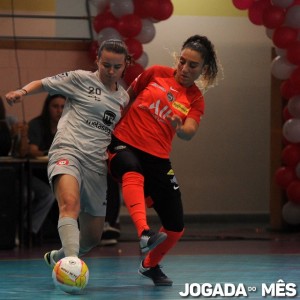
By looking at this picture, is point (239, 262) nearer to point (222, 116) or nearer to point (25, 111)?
point (25, 111)

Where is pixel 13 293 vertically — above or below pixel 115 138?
below

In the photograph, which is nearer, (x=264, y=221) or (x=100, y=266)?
(x=100, y=266)

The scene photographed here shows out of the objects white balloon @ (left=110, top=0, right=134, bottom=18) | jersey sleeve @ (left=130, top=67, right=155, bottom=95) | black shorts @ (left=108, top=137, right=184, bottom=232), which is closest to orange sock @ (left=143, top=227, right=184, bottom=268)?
black shorts @ (left=108, top=137, right=184, bottom=232)

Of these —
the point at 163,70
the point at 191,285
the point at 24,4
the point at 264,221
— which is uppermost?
the point at 24,4

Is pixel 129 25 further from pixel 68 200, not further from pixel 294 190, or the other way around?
pixel 68 200

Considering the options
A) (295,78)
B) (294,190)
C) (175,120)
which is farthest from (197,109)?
(294,190)

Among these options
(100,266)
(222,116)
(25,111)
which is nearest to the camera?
(100,266)

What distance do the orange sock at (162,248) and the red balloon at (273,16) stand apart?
14.2 ft

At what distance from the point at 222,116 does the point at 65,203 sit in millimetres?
7518

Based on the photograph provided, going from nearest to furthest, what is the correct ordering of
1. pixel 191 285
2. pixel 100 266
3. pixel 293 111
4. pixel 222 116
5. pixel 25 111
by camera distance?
pixel 191 285 → pixel 100 266 → pixel 293 111 → pixel 25 111 → pixel 222 116

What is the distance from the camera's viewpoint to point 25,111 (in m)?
11.2

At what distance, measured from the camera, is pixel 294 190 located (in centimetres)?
1046

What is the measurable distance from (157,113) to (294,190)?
4.62 meters

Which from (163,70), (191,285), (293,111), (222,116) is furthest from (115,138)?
(222,116)
